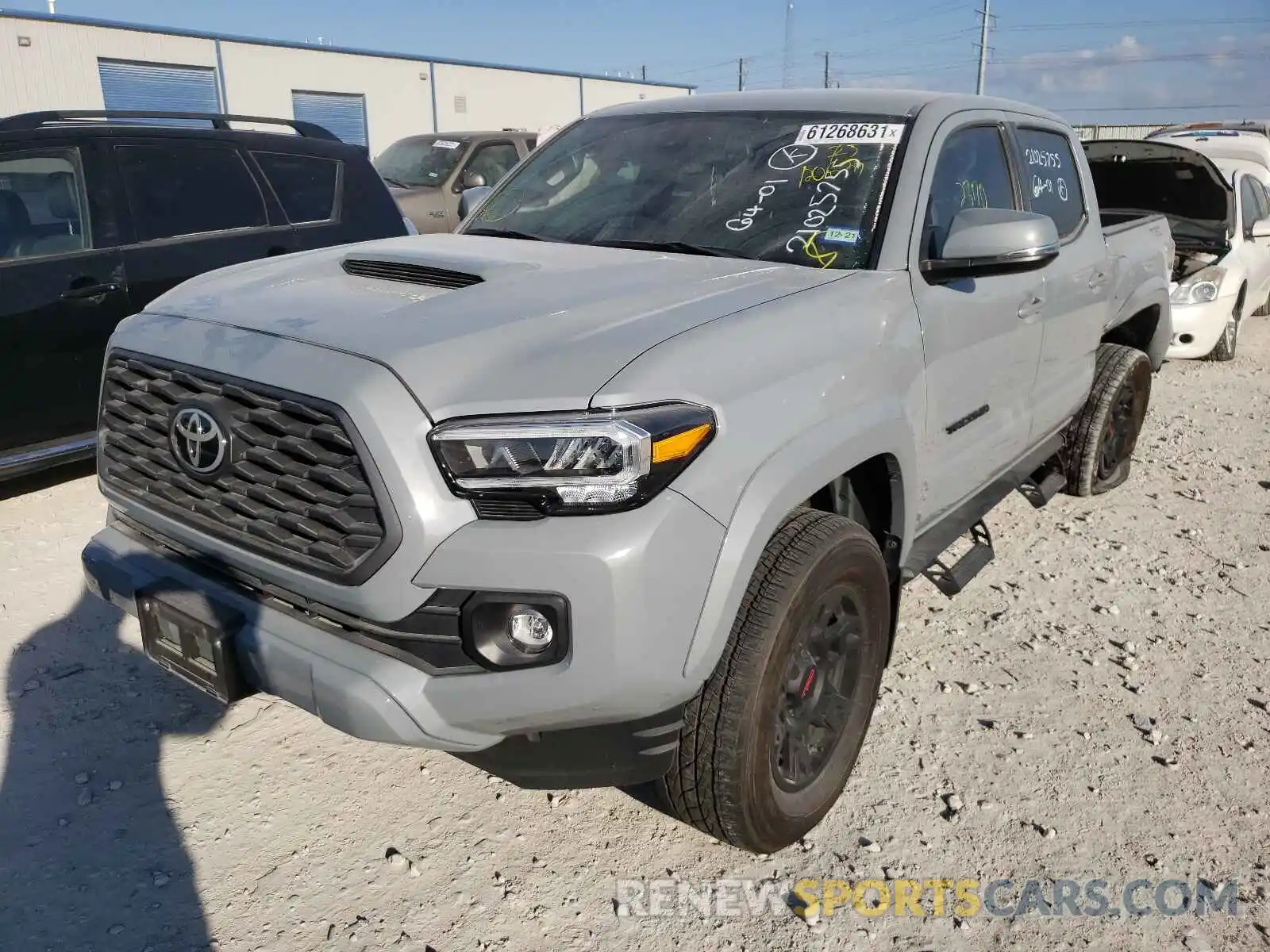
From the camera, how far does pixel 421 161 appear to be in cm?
1191

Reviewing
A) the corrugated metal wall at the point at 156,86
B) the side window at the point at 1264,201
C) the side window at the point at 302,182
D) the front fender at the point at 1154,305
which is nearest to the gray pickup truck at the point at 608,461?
the front fender at the point at 1154,305

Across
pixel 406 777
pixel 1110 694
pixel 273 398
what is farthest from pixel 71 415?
pixel 1110 694

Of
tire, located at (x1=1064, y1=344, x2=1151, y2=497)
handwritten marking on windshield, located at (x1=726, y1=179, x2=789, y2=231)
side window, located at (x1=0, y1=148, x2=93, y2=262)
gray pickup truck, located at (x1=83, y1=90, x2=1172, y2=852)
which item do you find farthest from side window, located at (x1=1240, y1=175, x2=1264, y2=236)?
side window, located at (x1=0, y1=148, x2=93, y2=262)

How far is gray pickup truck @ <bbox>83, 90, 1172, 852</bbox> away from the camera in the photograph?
1.95m

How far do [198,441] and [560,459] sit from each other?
0.89 metres

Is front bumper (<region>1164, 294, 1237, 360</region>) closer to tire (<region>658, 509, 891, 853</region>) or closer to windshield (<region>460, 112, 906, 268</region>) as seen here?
windshield (<region>460, 112, 906, 268</region>)

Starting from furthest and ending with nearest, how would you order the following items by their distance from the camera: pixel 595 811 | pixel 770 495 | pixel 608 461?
pixel 595 811
pixel 770 495
pixel 608 461

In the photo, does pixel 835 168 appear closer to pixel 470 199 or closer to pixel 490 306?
pixel 490 306

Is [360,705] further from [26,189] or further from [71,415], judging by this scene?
[26,189]

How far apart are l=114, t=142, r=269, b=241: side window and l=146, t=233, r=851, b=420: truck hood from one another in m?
2.36

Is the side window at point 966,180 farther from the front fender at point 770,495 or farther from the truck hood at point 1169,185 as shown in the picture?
the truck hood at point 1169,185

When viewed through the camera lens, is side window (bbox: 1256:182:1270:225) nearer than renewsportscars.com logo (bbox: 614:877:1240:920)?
No

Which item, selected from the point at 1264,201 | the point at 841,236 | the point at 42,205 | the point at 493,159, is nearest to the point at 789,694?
the point at 841,236

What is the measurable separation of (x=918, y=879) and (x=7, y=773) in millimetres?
2555
